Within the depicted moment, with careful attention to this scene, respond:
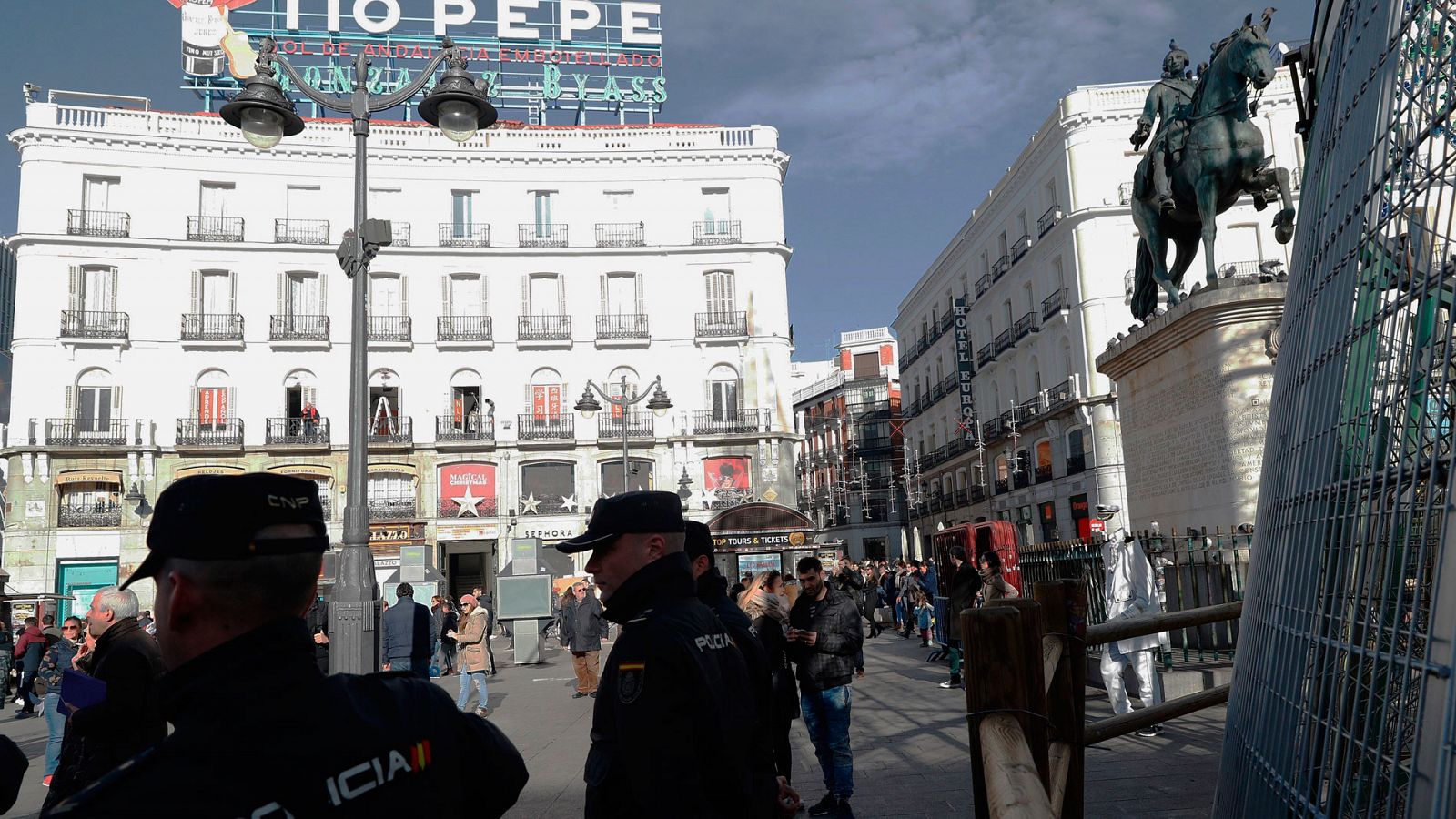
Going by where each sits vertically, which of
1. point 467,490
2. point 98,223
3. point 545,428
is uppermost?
point 98,223

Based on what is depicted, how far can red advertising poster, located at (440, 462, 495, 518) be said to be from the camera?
120ft

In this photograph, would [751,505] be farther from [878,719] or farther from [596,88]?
[596,88]

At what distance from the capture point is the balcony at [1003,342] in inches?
1707

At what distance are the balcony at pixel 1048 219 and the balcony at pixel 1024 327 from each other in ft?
10.4

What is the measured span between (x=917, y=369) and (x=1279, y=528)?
5658 cm

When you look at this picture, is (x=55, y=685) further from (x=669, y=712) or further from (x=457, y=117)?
(x=669, y=712)

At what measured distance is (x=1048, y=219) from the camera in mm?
39250

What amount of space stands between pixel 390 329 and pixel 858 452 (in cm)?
3771

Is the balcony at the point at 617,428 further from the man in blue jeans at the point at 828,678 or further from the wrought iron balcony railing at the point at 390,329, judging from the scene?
the man in blue jeans at the point at 828,678

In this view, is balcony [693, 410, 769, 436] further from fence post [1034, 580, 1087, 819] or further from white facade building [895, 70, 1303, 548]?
fence post [1034, 580, 1087, 819]

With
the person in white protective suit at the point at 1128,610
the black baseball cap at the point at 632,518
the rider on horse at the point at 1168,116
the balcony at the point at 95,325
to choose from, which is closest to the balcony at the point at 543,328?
the balcony at the point at 95,325

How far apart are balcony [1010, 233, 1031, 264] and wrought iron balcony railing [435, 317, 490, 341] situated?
21.1 m

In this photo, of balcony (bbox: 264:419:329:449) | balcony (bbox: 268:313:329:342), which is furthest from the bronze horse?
balcony (bbox: 268:313:329:342)

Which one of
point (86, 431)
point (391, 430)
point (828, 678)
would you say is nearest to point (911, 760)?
point (828, 678)
